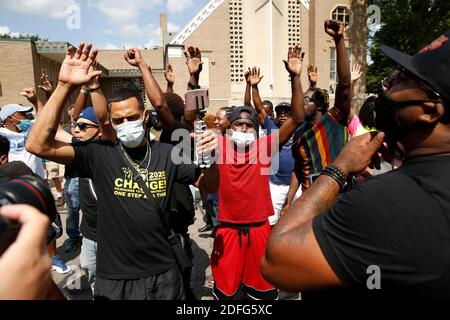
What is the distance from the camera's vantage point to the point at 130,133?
94.4 inches

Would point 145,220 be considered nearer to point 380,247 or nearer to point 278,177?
point 380,247

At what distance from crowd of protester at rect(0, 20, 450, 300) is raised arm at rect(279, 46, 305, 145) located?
14 millimetres

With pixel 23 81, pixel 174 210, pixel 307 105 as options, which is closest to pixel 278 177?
pixel 307 105

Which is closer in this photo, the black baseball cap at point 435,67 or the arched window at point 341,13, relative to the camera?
the black baseball cap at point 435,67

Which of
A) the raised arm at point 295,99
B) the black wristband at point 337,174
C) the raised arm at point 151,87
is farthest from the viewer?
the raised arm at point 295,99

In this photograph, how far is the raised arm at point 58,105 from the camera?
199cm

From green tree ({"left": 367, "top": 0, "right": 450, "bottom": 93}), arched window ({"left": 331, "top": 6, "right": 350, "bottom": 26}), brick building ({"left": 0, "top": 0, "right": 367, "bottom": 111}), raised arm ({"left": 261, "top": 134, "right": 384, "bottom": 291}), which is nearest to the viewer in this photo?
raised arm ({"left": 261, "top": 134, "right": 384, "bottom": 291})

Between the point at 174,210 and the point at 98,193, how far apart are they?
63cm

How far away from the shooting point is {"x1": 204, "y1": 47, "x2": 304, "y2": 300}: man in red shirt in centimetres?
303

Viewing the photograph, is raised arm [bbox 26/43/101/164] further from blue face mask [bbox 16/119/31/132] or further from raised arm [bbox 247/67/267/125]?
blue face mask [bbox 16/119/31/132]

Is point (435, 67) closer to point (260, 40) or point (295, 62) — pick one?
point (295, 62)

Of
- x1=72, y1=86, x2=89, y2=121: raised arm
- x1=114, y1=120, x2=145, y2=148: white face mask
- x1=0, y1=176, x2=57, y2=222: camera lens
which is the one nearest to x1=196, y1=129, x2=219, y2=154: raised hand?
x1=114, y1=120, x2=145, y2=148: white face mask

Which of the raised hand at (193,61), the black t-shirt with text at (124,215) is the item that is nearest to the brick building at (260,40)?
the raised hand at (193,61)

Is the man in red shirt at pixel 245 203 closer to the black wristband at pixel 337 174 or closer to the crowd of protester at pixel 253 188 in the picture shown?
the crowd of protester at pixel 253 188
